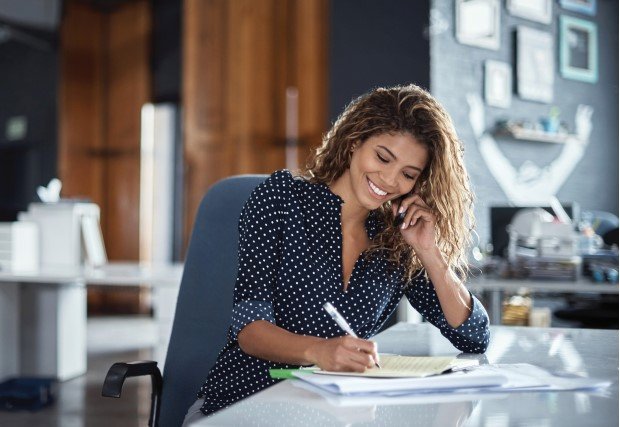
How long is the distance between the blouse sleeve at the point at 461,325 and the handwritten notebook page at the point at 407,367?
9.7 inches

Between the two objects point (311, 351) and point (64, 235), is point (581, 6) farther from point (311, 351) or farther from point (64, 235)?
point (311, 351)

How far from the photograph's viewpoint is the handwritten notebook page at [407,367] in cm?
111

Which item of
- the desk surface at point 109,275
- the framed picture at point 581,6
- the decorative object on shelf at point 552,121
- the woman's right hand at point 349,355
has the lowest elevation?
the desk surface at point 109,275

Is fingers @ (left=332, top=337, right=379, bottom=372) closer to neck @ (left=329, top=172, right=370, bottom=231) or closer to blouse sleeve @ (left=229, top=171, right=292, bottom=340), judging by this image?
blouse sleeve @ (left=229, top=171, right=292, bottom=340)

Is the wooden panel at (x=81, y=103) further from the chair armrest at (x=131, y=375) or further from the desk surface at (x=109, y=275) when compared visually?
the chair armrest at (x=131, y=375)

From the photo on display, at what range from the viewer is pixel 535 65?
20.6 ft

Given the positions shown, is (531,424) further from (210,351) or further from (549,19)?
(549,19)

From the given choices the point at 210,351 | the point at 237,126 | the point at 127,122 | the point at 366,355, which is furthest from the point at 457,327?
the point at 127,122

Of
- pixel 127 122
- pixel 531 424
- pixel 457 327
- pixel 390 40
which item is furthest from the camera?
pixel 127 122

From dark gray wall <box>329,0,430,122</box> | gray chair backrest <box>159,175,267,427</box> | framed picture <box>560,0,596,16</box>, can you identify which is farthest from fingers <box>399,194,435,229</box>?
framed picture <box>560,0,596,16</box>

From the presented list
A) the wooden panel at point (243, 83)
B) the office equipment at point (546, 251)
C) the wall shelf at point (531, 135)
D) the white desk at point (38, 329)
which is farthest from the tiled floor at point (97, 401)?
the wall shelf at point (531, 135)

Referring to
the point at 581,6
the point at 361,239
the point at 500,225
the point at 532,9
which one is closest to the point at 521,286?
the point at 500,225

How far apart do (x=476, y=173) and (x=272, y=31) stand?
1.96m

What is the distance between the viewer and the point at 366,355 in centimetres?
114
